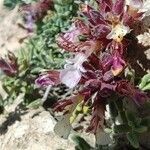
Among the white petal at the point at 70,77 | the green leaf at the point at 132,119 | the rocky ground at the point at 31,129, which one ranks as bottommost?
the rocky ground at the point at 31,129

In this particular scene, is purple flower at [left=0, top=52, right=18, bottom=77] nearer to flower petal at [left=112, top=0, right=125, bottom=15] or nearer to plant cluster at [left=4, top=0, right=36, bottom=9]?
plant cluster at [left=4, top=0, right=36, bottom=9]

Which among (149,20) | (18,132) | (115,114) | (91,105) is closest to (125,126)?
(115,114)

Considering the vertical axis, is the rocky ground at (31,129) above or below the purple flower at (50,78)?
below

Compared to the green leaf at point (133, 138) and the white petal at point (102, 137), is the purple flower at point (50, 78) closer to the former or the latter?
the white petal at point (102, 137)

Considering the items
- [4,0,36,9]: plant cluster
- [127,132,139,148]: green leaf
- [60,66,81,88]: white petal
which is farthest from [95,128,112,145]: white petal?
[4,0,36,9]: plant cluster

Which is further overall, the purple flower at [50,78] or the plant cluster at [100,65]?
the purple flower at [50,78]

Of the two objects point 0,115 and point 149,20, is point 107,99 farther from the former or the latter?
point 0,115

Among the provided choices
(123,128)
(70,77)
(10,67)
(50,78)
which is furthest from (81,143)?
(10,67)

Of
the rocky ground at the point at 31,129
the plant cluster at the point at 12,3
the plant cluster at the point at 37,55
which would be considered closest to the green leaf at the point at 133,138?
the rocky ground at the point at 31,129

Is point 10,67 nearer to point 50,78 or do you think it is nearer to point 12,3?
point 12,3
